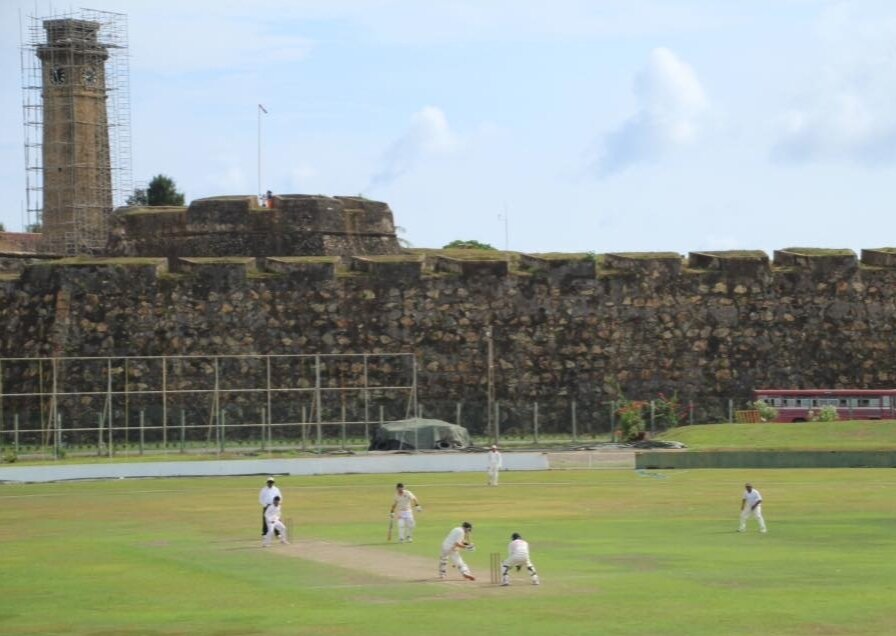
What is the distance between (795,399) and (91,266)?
21.1m

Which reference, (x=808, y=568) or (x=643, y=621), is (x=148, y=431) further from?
(x=643, y=621)

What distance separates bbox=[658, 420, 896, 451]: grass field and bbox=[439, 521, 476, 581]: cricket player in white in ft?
75.5

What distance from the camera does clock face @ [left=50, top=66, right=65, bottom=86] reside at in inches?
3351

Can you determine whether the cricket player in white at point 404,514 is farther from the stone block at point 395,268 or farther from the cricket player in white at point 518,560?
the stone block at point 395,268

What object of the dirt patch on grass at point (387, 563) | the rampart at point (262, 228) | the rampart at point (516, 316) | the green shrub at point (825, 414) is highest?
the rampart at point (262, 228)

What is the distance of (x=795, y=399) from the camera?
53.2 meters

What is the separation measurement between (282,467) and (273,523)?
17004 millimetres

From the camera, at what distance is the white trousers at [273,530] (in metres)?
28.9

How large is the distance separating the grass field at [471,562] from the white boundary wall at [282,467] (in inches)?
87.7

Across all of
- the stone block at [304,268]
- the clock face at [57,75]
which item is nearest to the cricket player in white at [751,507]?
the stone block at [304,268]

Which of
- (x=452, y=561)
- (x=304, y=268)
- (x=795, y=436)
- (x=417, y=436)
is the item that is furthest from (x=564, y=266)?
(x=452, y=561)

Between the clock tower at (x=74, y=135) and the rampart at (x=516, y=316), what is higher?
the clock tower at (x=74, y=135)

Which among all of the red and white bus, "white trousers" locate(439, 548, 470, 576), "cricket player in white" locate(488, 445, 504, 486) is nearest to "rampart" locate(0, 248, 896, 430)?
the red and white bus

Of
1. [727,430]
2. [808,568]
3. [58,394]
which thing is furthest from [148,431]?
[808,568]
